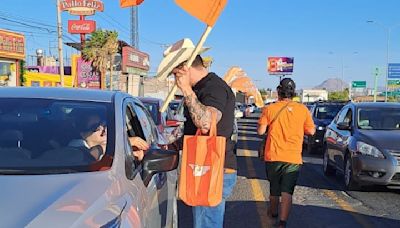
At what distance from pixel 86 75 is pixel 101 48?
4936mm

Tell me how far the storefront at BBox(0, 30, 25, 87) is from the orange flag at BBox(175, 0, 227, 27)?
25.5m

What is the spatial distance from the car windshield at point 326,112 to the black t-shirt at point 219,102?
13597 millimetres

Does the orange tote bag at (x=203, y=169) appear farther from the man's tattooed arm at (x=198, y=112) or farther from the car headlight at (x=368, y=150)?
the car headlight at (x=368, y=150)

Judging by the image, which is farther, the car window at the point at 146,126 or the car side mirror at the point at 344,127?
the car side mirror at the point at 344,127

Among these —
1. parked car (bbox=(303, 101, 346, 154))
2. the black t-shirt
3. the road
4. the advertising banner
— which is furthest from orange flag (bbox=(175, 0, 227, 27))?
the advertising banner

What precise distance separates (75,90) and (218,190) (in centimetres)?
150

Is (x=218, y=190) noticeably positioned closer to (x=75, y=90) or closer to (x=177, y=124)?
(x=75, y=90)

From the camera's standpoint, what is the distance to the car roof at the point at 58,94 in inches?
155

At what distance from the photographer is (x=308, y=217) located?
686 cm

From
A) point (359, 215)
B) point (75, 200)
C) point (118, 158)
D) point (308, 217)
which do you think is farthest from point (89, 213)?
point (359, 215)

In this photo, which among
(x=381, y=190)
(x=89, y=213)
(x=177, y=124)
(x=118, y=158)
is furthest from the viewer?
(x=177, y=124)

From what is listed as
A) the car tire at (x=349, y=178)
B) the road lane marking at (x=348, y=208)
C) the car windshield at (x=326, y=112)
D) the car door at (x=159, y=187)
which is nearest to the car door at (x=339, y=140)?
the car tire at (x=349, y=178)

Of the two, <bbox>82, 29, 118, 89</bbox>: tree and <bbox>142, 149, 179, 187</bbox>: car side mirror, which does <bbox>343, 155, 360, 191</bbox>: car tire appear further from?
<bbox>82, 29, 118, 89</bbox>: tree

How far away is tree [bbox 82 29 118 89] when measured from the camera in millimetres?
44844
